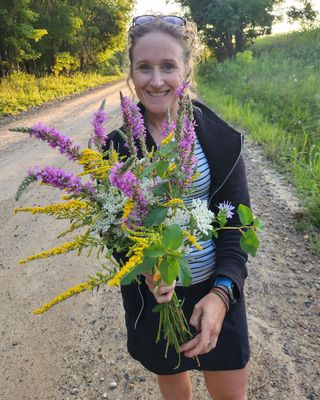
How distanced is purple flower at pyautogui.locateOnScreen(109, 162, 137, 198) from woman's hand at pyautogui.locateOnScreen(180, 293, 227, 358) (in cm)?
62

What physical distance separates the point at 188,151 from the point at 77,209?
0.33 metres

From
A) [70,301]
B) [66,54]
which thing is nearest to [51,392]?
[70,301]

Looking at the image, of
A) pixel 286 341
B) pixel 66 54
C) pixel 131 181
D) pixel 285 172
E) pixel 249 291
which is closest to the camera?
pixel 131 181

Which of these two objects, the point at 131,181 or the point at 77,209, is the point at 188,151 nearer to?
the point at 131,181

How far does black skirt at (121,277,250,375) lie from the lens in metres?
1.61

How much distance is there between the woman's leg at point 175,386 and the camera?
72.3 inches

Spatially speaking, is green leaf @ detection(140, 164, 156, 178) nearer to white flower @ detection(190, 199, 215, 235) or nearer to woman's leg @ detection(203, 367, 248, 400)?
white flower @ detection(190, 199, 215, 235)

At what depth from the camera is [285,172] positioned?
223 inches

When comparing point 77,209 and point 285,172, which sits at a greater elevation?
point 77,209

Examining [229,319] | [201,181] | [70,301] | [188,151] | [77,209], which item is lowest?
[70,301]

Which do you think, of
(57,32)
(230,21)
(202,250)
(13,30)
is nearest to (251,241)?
(202,250)

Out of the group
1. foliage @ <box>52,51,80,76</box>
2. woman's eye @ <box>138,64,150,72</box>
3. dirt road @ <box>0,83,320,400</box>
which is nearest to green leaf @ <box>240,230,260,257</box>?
woman's eye @ <box>138,64,150,72</box>

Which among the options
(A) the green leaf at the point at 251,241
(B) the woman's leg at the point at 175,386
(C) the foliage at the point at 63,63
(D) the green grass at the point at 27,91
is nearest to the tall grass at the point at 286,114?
(B) the woman's leg at the point at 175,386

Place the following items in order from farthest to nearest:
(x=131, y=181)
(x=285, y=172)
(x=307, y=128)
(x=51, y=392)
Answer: (x=307, y=128) < (x=285, y=172) < (x=51, y=392) < (x=131, y=181)
